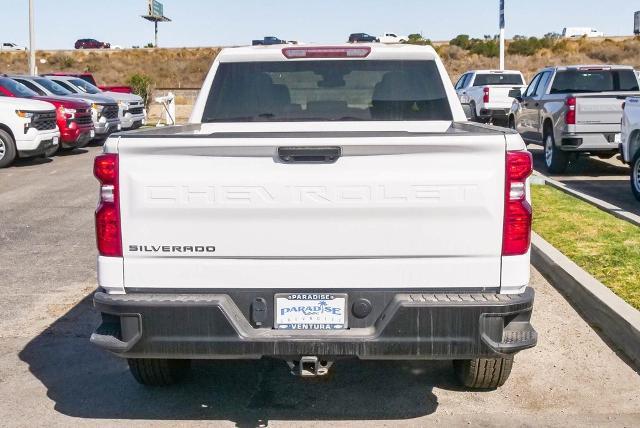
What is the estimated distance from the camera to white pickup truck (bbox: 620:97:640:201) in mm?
12242

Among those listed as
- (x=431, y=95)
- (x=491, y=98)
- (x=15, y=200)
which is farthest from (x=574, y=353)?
(x=491, y=98)

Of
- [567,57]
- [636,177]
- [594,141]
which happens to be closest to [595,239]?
[636,177]

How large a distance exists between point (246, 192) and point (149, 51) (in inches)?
3413

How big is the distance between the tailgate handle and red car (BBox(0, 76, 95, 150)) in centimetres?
1711

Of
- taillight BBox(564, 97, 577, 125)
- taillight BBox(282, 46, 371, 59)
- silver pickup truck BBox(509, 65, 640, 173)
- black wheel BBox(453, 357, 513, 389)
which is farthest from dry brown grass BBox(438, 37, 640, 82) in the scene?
black wheel BBox(453, 357, 513, 389)

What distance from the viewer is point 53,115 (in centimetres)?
1884

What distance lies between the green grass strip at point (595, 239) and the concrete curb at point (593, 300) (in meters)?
0.15

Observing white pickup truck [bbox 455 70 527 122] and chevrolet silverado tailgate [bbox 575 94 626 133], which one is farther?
white pickup truck [bbox 455 70 527 122]

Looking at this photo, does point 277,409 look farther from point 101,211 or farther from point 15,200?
point 15,200

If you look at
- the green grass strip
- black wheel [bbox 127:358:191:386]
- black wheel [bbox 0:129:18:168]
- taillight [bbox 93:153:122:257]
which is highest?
taillight [bbox 93:153:122:257]

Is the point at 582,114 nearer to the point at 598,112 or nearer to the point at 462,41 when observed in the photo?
the point at 598,112

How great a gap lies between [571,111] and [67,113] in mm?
11325

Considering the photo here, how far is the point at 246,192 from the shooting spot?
13.4 feet

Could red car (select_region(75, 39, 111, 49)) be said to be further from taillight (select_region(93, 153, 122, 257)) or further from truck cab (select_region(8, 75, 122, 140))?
taillight (select_region(93, 153, 122, 257))
